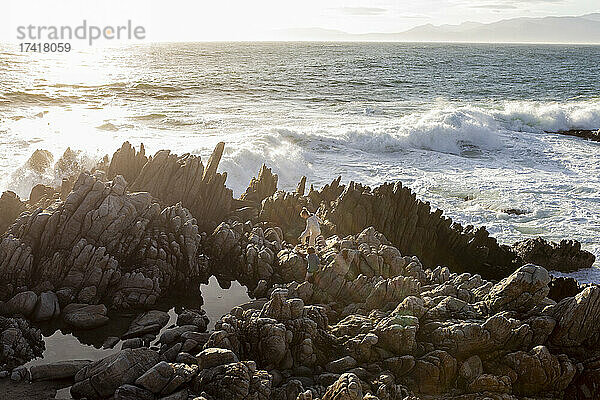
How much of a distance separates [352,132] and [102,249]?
1100 inches

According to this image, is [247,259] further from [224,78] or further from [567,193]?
[224,78]

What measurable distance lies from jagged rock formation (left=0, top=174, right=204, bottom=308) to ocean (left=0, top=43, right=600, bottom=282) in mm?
11823

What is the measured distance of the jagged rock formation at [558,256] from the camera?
18.6m

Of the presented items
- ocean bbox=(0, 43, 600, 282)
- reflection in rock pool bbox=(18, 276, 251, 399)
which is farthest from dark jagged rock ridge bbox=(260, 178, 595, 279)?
reflection in rock pool bbox=(18, 276, 251, 399)

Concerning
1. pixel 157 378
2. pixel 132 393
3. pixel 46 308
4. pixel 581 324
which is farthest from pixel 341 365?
pixel 46 308

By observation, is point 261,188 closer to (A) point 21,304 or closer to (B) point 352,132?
(A) point 21,304

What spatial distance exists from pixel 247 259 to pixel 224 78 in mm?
63416

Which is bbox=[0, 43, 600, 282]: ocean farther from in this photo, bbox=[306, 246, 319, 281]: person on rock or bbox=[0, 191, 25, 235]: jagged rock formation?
bbox=[306, 246, 319, 281]: person on rock

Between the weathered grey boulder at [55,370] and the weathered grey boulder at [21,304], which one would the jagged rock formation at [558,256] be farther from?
the weathered grey boulder at [21,304]

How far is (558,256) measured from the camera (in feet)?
61.4

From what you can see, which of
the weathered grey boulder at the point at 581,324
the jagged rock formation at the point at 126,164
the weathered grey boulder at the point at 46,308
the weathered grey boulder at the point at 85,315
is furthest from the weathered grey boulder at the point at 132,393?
the jagged rock formation at the point at 126,164

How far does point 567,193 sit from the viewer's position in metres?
27.8

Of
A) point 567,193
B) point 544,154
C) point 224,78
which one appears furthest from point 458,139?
point 224,78

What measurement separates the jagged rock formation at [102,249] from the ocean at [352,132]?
11823 millimetres
